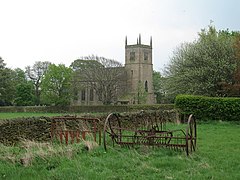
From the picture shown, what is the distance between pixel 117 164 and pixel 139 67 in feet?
260

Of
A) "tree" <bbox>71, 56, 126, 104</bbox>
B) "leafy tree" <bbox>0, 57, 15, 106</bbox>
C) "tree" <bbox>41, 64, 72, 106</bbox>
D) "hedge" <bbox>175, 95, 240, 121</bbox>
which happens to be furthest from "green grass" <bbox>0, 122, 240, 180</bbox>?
"tree" <bbox>71, 56, 126, 104</bbox>

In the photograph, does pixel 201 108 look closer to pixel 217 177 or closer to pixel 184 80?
pixel 184 80

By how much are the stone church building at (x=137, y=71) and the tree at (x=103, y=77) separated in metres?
8.65

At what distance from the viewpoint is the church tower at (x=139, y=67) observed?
3334 inches

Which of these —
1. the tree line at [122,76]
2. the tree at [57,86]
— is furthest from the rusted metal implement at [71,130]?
the tree at [57,86]

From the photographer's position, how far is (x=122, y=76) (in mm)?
75188

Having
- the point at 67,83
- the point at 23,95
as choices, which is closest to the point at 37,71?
the point at 23,95

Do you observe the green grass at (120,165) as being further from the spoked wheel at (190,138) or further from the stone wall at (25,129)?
the stone wall at (25,129)

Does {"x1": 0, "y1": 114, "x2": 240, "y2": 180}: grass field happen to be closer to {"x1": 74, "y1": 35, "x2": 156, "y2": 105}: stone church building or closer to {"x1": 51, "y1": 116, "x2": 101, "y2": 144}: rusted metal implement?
{"x1": 51, "y1": 116, "x2": 101, "y2": 144}: rusted metal implement

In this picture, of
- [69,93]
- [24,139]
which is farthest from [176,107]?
[69,93]

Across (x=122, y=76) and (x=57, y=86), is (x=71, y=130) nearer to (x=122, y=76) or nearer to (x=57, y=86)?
(x=57, y=86)

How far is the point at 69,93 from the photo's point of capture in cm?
6769

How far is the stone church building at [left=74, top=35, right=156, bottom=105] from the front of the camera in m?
85.3

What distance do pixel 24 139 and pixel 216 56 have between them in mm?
24808
